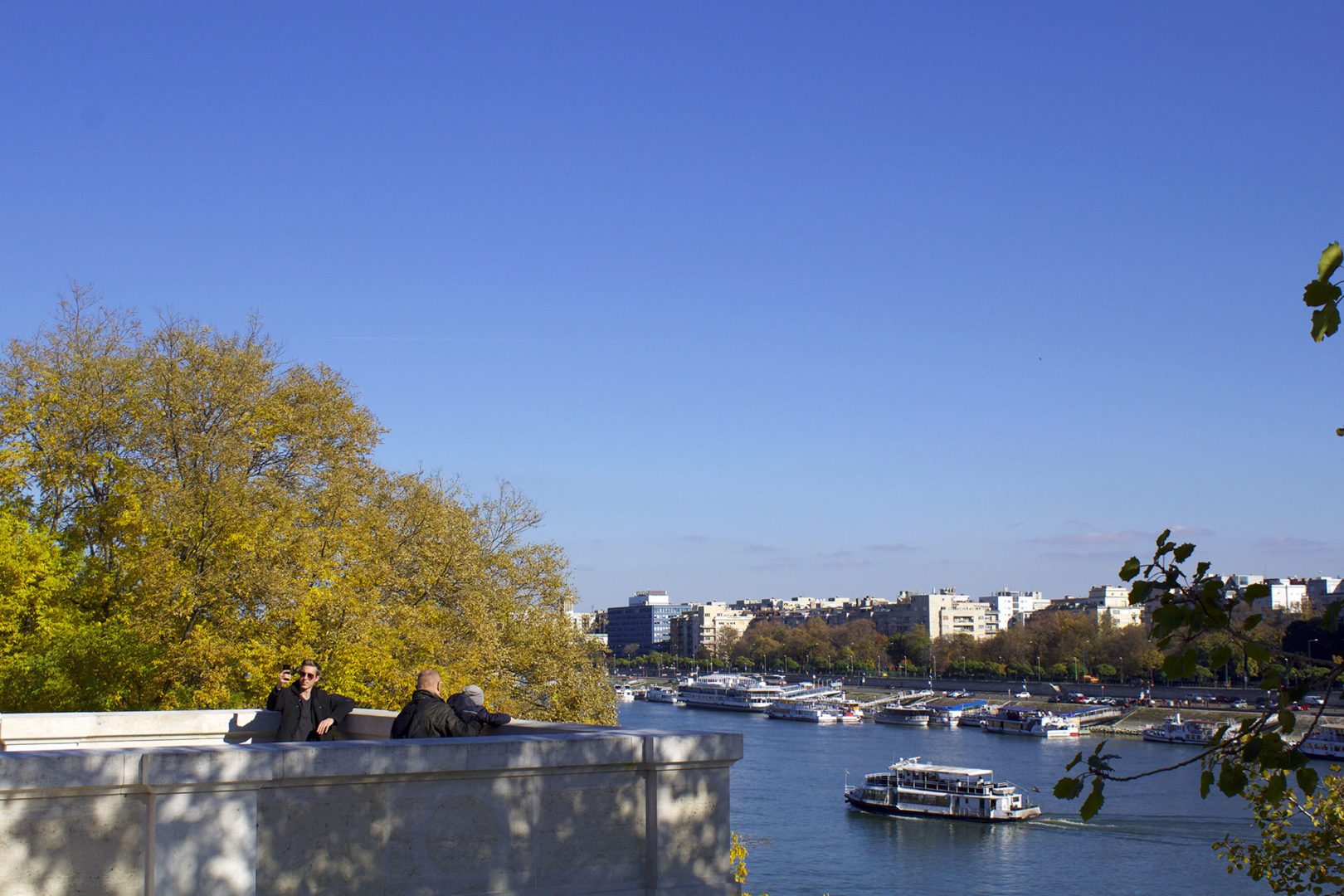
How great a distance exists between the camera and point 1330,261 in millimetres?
3947

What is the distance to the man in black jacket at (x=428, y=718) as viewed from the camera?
27.1ft

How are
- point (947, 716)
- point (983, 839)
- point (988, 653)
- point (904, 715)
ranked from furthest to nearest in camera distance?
point (988, 653)
point (904, 715)
point (947, 716)
point (983, 839)

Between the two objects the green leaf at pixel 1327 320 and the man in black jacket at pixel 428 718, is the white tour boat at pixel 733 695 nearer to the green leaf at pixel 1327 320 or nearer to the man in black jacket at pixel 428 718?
the man in black jacket at pixel 428 718

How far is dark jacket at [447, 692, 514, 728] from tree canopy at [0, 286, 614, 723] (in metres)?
12.0

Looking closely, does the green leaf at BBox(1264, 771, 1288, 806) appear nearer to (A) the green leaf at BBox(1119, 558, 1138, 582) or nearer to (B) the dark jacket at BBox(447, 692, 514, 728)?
(A) the green leaf at BBox(1119, 558, 1138, 582)

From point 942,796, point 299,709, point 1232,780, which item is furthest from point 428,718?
point 942,796

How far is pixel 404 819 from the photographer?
22.2 ft

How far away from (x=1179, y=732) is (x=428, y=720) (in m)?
83.1

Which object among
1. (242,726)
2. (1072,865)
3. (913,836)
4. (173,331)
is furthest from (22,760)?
(913,836)

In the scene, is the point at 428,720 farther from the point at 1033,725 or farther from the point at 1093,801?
the point at 1033,725

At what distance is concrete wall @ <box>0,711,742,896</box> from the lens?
6062 mm

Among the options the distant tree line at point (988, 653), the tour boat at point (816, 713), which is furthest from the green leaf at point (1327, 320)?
the tour boat at point (816, 713)

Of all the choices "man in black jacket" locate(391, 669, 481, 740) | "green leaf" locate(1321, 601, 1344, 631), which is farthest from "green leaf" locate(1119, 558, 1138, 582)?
"man in black jacket" locate(391, 669, 481, 740)

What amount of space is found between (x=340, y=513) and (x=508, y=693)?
547cm
